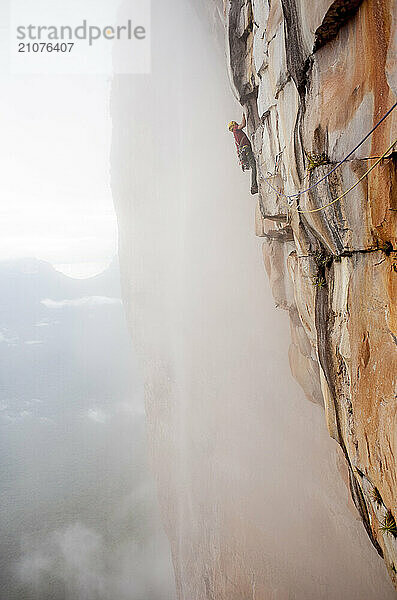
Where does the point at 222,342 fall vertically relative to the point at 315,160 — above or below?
below

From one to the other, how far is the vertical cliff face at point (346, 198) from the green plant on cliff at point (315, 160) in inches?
0.6

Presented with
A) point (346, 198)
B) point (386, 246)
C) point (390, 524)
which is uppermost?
point (346, 198)

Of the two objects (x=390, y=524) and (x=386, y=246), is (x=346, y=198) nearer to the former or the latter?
(x=386, y=246)

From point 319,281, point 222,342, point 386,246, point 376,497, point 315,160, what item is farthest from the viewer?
point 222,342

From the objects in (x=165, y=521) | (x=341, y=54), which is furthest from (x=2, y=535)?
(x=341, y=54)

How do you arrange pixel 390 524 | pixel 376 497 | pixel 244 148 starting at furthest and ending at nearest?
1. pixel 244 148
2. pixel 376 497
3. pixel 390 524

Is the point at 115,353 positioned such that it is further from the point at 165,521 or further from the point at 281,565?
the point at 281,565

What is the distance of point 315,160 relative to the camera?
225 inches

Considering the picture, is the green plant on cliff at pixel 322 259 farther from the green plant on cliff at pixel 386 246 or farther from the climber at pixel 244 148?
the climber at pixel 244 148

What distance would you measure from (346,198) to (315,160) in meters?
0.96

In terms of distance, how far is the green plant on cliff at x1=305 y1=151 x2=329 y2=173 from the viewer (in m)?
5.54

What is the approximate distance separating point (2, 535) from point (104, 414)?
11769 mm

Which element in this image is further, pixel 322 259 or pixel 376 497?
pixel 322 259

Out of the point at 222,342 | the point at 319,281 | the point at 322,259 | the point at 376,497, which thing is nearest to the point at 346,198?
the point at 322,259
